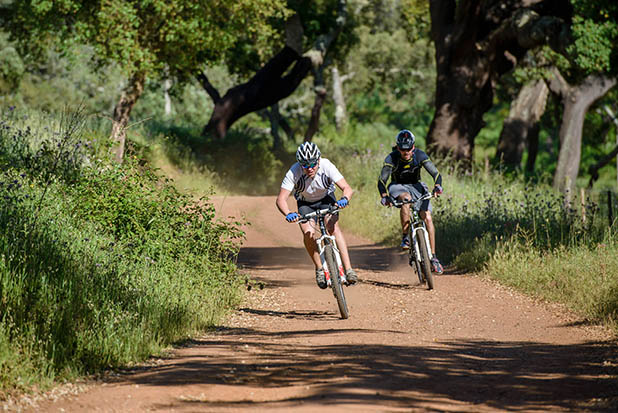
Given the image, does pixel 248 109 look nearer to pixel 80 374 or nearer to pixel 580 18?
pixel 580 18

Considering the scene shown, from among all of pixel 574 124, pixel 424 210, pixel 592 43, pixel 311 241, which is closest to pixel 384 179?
pixel 424 210

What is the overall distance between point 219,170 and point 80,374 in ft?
79.8

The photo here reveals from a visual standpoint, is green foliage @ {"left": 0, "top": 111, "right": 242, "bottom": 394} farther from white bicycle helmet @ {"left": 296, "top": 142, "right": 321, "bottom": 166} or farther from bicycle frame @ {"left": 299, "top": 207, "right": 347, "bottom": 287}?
white bicycle helmet @ {"left": 296, "top": 142, "right": 321, "bottom": 166}

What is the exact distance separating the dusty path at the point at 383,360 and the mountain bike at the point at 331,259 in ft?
1.06

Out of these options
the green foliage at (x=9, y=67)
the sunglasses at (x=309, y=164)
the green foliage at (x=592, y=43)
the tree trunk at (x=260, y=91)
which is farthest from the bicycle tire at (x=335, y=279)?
the green foliage at (x=9, y=67)

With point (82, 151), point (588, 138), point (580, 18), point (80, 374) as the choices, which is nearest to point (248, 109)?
point (580, 18)

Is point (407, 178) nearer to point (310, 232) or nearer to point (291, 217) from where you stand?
point (310, 232)

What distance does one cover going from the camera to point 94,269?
8320 millimetres

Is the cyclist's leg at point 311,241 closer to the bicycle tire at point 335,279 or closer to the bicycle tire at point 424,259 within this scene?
the bicycle tire at point 335,279

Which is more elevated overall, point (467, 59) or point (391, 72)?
point (391, 72)

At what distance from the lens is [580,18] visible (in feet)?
70.6

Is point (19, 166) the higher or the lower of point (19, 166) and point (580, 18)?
the lower

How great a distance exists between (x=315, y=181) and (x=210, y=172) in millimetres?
19880

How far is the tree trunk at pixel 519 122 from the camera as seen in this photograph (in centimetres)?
3278
